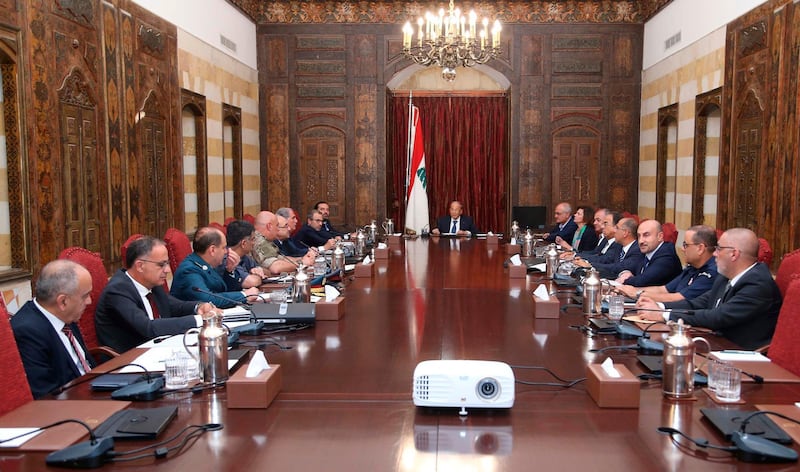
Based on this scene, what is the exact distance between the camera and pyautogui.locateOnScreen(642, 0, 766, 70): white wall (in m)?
7.35

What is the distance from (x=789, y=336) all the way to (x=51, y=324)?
9.31 feet

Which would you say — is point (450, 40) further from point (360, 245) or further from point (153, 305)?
point (153, 305)

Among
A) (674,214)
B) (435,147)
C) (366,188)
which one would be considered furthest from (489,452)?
(435,147)

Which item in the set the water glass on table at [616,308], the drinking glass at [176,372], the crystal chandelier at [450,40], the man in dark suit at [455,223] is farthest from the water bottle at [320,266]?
the man in dark suit at [455,223]

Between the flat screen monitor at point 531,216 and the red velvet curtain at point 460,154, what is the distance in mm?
1400

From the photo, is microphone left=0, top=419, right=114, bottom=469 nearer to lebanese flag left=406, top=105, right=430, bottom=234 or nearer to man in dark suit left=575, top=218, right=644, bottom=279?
man in dark suit left=575, top=218, right=644, bottom=279

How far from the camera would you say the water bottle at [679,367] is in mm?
2264

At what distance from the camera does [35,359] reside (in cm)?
269

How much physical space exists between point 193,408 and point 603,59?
9.34m

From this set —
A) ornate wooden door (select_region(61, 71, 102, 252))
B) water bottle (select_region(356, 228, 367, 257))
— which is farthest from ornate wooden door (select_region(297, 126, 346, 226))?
ornate wooden door (select_region(61, 71, 102, 252))

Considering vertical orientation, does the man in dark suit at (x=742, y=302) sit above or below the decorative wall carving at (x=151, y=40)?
below

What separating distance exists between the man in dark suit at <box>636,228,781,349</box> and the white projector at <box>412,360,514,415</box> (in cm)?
169

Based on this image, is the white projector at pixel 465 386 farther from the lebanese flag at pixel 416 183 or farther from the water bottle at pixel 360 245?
the lebanese flag at pixel 416 183

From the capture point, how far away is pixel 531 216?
403 inches
